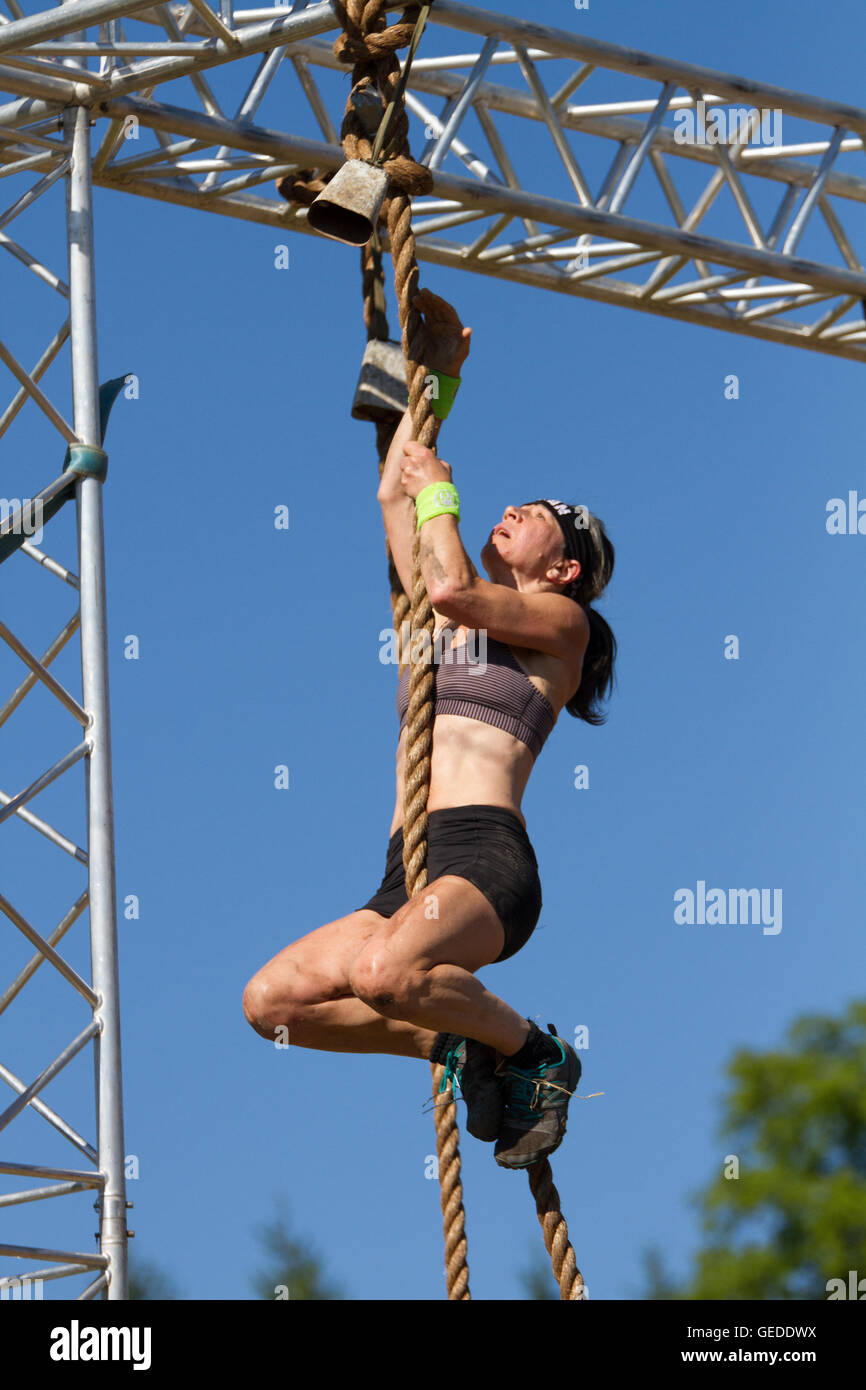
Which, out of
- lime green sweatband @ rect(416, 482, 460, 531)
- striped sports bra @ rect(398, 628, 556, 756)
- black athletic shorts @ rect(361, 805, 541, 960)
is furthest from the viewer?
striped sports bra @ rect(398, 628, 556, 756)

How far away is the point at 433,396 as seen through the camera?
5.48 metres

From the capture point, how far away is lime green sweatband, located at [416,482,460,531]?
5.11 metres

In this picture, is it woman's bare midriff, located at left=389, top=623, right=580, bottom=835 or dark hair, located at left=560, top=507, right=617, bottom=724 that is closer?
woman's bare midriff, located at left=389, top=623, right=580, bottom=835

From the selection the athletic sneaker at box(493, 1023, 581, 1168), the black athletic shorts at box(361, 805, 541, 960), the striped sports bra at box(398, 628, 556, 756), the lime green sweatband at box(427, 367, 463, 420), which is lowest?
the athletic sneaker at box(493, 1023, 581, 1168)

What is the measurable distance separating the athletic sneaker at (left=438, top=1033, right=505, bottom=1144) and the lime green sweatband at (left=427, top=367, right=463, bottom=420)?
1586 millimetres

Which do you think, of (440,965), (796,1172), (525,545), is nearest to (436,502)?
(525,545)

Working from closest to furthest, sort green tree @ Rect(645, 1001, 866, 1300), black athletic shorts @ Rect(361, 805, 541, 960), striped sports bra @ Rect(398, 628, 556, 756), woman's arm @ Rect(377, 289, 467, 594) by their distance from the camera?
1. black athletic shorts @ Rect(361, 805, 541, 960)
2. striped sports bra @ Rect(398, 628, 556, 756)
3. woman's arm @ Rect(377, 289, 467, 594)
4. green tree @ Rect(645, 1001, 866, 1300)

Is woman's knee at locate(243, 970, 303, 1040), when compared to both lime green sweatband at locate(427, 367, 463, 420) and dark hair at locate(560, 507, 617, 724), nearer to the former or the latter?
dark hair at locate(560, 507, 617, 724)

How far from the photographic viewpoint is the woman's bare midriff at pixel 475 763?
5.17 meters

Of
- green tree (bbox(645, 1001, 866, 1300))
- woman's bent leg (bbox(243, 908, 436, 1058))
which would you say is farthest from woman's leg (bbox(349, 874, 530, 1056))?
green tree (bbox(645, 1001, 866, 1300))

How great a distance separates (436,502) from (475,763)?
623 millimetres

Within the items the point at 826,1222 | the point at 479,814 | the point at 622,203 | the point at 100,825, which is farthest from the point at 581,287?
the point at 826,1222
